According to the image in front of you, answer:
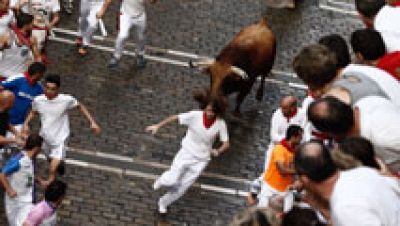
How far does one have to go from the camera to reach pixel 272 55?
12.7m

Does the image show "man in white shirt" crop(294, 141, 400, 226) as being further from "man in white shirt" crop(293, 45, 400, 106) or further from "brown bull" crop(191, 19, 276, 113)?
"brown bull" crop(191, 19, 276, 113)

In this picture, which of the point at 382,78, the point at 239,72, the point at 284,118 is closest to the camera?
the point at 382,78

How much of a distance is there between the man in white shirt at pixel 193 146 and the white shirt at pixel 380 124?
3.67 metres

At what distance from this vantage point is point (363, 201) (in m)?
5.30

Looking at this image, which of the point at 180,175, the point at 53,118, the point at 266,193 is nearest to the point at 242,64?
the point at 180,175

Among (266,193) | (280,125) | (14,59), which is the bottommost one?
(266,193)

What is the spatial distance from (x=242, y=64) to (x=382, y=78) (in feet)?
17.8

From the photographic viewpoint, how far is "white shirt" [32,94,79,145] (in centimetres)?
986

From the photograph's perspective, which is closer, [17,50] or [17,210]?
[17,210]

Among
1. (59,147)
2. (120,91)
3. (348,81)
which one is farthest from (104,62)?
(348,81)

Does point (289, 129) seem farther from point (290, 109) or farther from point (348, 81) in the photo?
point (348, 81)

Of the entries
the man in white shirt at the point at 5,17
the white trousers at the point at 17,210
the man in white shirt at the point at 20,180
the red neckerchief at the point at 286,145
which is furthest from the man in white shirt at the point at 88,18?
the red neckerchief at the point at 286,145

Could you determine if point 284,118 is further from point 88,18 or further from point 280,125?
point 88,18

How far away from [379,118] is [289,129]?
3086 millimetres
